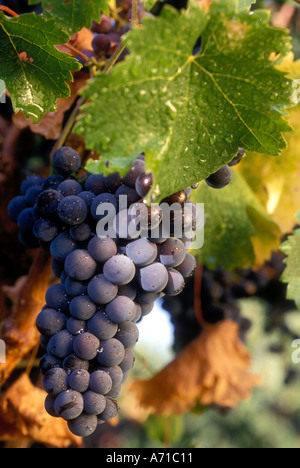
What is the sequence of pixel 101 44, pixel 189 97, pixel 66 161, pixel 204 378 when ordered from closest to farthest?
pixel 189 97, pixel 66 161, pixel 101 44, pixel 204 378

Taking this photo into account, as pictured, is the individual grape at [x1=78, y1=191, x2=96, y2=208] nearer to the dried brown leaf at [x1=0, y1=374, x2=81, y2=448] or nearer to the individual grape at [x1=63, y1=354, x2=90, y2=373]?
the individual grape at [x1=63, y1=354, x2=90, y2=373]

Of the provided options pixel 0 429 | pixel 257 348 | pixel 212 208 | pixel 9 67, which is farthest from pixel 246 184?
pixel 257 348

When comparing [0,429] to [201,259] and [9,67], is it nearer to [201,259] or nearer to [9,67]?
[201,259]

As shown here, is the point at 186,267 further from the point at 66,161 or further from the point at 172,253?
the point at 66,161

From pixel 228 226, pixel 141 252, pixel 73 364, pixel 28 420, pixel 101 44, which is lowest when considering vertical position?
pixel 28 420

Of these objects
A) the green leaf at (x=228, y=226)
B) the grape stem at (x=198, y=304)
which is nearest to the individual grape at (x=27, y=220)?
the green leaf at (x=228, y=226)

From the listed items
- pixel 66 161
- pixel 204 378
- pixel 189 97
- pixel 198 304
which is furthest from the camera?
pixel 198 304

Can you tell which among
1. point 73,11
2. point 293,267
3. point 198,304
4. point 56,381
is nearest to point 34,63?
point 73,11

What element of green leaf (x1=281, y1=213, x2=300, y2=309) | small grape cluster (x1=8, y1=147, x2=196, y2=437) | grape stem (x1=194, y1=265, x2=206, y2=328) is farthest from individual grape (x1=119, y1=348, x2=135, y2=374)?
grape stem (x1=194, y1=265, x2=206, y2=328)
